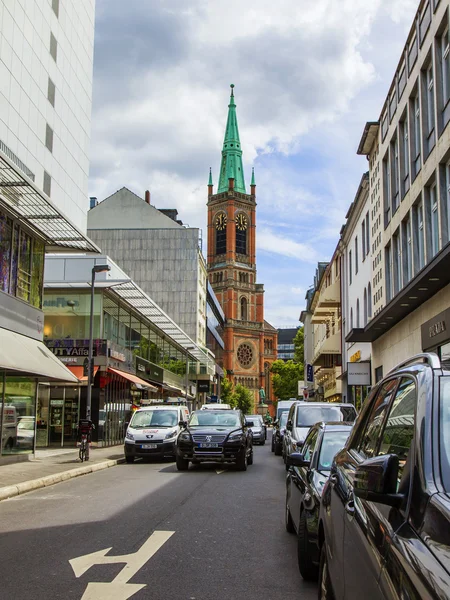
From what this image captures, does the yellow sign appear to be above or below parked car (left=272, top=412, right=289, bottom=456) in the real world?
above

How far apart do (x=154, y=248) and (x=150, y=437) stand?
53.3 meters

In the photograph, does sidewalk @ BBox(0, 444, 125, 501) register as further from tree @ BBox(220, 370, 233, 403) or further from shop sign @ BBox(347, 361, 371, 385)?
tree @ BBox(220, 370, 233, 403)

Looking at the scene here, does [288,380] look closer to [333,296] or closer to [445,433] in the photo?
[333,296]

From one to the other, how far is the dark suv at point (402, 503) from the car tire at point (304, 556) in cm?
204

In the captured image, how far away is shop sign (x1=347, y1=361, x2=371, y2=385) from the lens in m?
28.4

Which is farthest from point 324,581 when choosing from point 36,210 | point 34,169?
point 34,169

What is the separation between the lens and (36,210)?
20297mm

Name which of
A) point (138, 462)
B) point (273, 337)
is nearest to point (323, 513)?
point (138, 462)

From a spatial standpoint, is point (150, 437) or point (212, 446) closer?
point (212, 446)

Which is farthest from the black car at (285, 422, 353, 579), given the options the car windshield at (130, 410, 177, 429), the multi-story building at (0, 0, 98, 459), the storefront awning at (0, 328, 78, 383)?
the car windshield at (130, 410, 177, 429)

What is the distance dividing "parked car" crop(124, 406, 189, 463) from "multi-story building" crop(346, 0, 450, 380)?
7872 millimetres

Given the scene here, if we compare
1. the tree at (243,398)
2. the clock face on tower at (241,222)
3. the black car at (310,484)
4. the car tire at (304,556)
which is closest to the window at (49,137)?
the black car at (310,484)

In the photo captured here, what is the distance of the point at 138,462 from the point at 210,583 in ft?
58.4

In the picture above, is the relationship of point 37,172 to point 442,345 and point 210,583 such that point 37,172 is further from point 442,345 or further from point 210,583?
point 210,583
